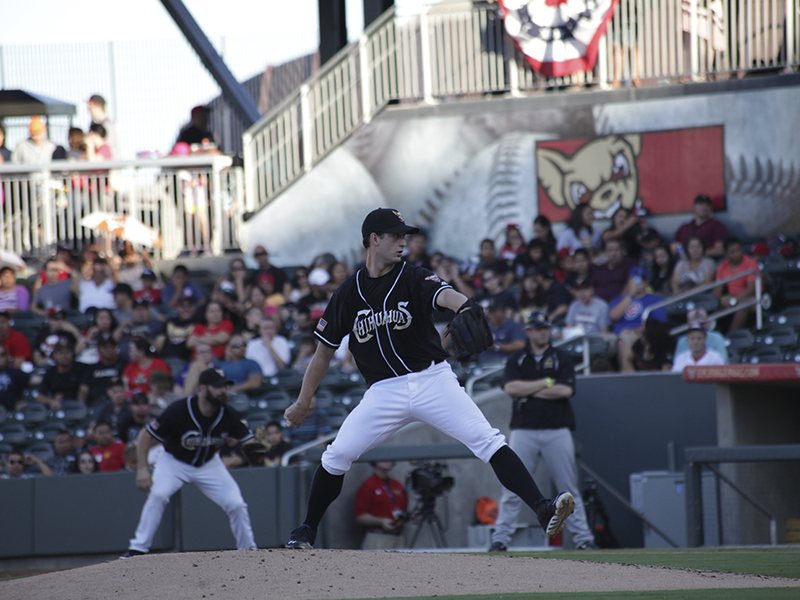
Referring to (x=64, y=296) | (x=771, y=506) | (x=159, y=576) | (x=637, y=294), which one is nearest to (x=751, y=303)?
(x=637, y=294)

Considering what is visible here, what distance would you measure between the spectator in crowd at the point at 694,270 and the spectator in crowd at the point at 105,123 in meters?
9.34

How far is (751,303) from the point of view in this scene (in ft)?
35.7

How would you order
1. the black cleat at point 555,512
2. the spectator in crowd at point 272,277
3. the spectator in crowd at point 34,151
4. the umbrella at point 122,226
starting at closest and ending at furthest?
1. the black cleat at point 555,512
2. the spectator in crowd at point 272,277
3. the umbrella at point 122,226
4. the spectator in crowd at point 34,151

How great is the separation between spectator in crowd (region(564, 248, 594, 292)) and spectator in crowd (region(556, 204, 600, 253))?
111 centimetres

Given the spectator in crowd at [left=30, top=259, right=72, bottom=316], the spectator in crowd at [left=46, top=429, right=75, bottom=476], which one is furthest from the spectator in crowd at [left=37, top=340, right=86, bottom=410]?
the spectator in crowd at [left=30, top=259, right=72, bottom=316]

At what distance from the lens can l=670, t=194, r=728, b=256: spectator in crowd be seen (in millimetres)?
12984

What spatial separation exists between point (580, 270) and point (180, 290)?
5.45m

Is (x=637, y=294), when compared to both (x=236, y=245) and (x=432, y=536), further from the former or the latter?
(x=236, y=245)

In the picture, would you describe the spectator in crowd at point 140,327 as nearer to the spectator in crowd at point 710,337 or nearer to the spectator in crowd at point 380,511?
the spectator in crowd at point 380,511

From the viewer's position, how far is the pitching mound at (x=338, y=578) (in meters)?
4.64

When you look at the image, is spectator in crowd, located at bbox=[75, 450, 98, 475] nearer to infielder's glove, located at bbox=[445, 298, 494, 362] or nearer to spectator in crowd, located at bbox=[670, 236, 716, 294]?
infielder's glove, located at bbox=[445, 298, 494, 362]

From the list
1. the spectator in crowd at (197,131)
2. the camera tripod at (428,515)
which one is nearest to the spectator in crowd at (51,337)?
the spectator in crowd at (197,131)

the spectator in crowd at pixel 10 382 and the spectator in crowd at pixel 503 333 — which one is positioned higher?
the spectator in crowd at pixel 503 333

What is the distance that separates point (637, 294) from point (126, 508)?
5731 mm
